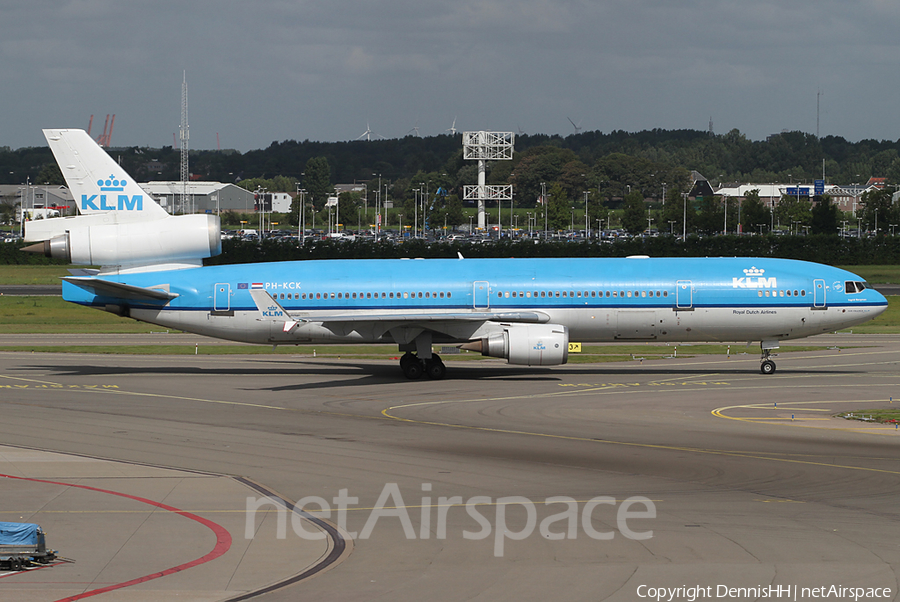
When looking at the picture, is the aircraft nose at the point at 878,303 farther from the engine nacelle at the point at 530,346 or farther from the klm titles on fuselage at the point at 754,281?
the engine nacelle at the point at 530,346

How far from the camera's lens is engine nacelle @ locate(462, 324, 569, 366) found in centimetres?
4181

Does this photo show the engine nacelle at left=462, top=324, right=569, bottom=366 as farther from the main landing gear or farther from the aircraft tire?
the aircraft tire

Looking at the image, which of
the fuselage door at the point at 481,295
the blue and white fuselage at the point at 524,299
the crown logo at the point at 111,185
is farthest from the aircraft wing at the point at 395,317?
the crown logo at the point at 111,185

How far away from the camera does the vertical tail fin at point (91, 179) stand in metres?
46.0

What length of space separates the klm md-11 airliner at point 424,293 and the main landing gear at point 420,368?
0.19 ft

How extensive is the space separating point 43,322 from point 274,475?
180 ft

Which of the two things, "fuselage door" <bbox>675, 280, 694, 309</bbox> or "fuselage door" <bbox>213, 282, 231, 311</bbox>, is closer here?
"fuselage door" <bbox>675, 280, 694, 309</bbox>

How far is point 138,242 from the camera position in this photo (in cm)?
4638

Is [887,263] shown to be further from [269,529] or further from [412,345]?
[269,529]

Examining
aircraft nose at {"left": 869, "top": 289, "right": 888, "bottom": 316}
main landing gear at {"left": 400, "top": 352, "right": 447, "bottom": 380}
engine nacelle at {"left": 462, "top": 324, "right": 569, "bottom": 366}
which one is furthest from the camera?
aircraft nose at {"left": 869, "top": 289, "right": 888, "bottom": 316}

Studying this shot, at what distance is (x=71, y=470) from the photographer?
985 inches

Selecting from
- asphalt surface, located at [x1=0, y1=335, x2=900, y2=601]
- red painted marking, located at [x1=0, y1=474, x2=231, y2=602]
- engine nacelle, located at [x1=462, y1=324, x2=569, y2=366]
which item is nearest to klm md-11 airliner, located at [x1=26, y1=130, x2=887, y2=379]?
engine nacelle, located at [x1=462, y1=324, x2=569, y2=366]

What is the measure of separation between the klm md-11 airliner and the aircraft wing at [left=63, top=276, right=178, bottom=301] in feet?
0.22

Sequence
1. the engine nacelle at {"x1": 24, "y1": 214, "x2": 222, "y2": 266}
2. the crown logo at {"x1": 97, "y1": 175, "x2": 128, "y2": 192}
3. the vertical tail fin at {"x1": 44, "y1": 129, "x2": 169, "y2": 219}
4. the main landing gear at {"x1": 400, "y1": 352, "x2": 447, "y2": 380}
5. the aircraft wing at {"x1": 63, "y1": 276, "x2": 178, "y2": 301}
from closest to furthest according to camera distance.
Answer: the aircraft wing at {"x1": 63, "y1": 276, "x2": 178, "y2": 301}, the main landing gear at {"x1": 400, "y1": 352, "x2": 447, "y2": 380}, the engine nacelle at {"x1": 24, "y1": 214, "x2": 222, "y2": 266}, the vertical tail fin at {"x1": 44, "y1": 129, "x2": 169, "y2": 219}, the crown logo at {"x1": 97, "y1": 175, "x2": 128, "y2": 192}
